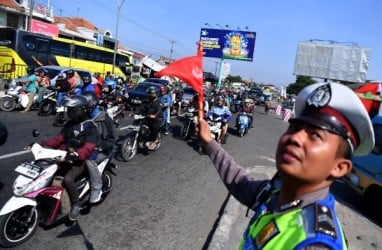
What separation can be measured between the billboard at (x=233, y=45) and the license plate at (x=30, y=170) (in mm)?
40458

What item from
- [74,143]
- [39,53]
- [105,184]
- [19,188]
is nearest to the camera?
[19,188]

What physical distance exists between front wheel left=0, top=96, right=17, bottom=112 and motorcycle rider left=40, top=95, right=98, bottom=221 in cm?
983

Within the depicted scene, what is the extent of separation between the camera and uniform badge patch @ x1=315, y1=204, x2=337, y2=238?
1.39m

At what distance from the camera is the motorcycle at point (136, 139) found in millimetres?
9305

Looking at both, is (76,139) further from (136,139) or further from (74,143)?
(136,139)

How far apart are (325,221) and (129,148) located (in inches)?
322

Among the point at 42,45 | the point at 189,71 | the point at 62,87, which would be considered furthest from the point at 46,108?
the point at 189,71

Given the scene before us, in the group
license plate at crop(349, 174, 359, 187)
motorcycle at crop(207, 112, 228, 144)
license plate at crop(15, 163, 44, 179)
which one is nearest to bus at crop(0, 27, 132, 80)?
motorcycle at crop(207, 112, 228, 144)

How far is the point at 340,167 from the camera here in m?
1.59

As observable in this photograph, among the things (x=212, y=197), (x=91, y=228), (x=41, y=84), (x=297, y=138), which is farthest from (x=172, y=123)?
(x=297, y=138)

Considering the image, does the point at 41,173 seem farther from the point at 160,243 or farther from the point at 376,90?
the point at 376,90

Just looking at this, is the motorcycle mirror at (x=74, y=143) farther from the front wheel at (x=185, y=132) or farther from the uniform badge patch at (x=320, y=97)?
the front wheel at (x=185, y=132)

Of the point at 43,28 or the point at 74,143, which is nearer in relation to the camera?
the point at 74,143

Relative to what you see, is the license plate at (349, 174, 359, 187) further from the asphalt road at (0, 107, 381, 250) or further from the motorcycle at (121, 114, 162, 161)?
the motorcycle at (121, 114, 162, 161)
